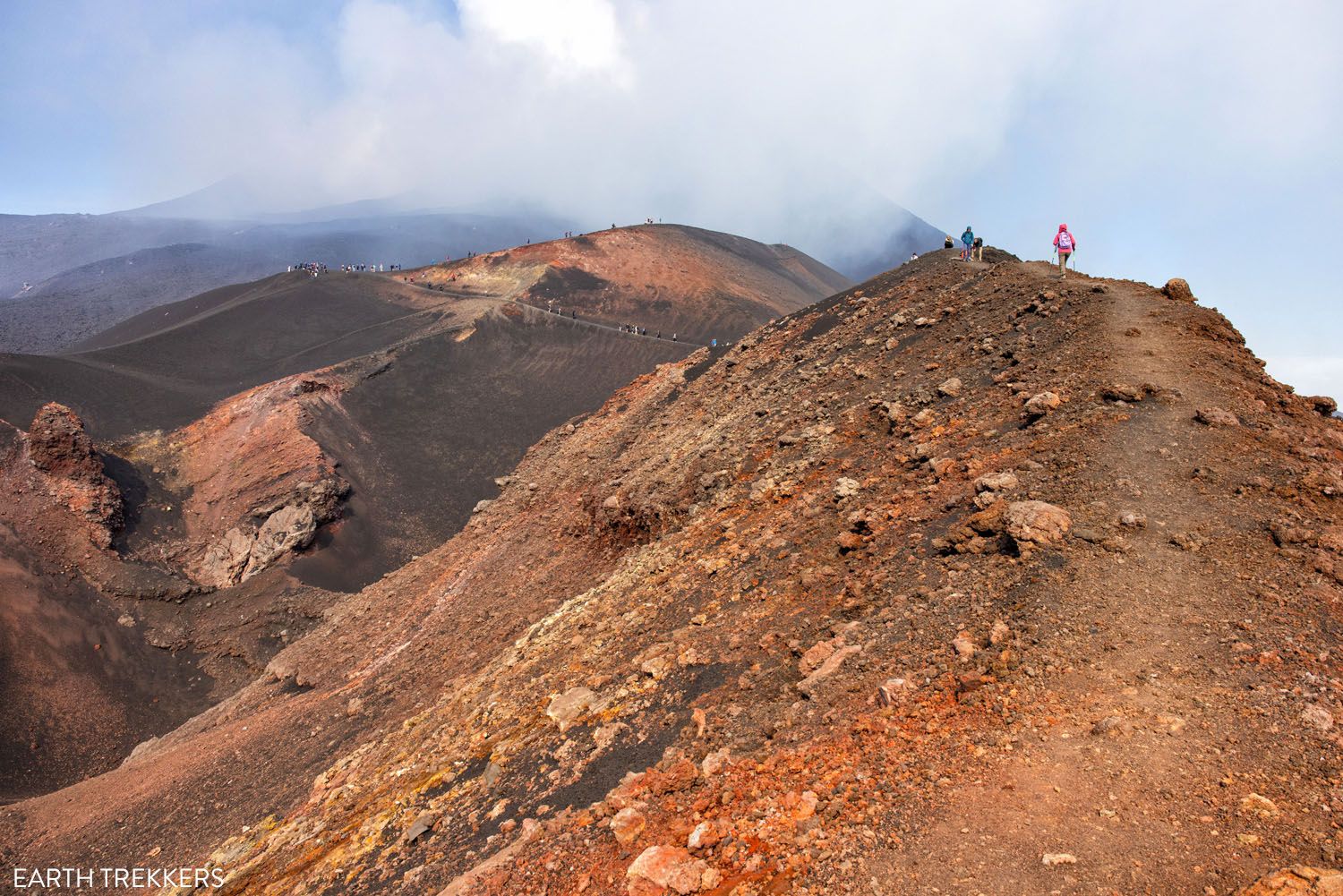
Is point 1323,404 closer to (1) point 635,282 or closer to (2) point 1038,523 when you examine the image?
(2) point 1038,523

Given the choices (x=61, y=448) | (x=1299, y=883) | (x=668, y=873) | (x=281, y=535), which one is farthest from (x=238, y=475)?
(x=1299, y=883)

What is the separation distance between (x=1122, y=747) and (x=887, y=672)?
5.68ft

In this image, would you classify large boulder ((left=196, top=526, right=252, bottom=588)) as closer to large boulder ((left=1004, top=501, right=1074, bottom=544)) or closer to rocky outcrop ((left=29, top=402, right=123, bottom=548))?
rocky outcrop ((left=29, top=402, right=123, bottom=548))

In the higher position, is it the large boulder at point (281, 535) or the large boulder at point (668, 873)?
the large boulder at point (668, 873)

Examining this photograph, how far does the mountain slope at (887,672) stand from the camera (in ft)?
14.1

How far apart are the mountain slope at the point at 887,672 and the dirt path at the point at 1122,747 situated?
20 mm

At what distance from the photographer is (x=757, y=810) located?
194 inches

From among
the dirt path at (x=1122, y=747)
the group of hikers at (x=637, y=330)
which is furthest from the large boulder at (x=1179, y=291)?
the group of hikers at (x=637, y=330)

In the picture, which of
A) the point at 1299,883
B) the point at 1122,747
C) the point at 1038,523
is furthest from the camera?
the point at 1038,523

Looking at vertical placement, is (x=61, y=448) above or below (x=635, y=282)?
below

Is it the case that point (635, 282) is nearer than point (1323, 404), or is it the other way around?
point (1323, 404)

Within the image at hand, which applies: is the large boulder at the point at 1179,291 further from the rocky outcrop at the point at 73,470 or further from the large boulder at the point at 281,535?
the rocky outcrop at the point at 73,470

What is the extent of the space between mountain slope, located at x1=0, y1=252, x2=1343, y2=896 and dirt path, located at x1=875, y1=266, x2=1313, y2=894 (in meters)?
0.02

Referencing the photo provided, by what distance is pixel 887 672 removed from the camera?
229 inches
